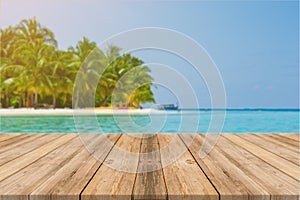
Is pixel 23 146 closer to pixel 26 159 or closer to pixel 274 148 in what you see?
pixel 26 159

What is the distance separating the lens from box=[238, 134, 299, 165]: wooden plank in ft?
7.30

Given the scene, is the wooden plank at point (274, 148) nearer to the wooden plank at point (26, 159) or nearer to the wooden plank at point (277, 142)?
the wooden plank at point (277, 142)

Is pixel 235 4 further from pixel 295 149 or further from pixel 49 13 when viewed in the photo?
pixel 295 149

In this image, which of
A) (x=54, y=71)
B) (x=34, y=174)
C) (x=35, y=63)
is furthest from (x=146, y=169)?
(x=35, y=63)

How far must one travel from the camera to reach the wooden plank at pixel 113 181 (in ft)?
4.57

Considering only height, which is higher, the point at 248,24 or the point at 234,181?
the point at 248,24

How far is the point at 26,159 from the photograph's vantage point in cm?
212

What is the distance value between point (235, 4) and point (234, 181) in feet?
59.7

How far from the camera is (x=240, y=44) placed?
743 inches

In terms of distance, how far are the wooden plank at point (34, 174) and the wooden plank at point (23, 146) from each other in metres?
0.23

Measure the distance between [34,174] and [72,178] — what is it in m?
0.25

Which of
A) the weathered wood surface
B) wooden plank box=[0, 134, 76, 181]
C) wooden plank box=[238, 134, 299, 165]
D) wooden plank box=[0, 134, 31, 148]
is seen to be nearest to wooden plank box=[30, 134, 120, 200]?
the weathered wood surface

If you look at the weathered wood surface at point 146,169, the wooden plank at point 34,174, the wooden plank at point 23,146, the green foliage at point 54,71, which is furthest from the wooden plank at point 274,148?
the green foliage at point 54,71

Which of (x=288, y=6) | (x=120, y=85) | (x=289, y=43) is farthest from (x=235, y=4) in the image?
(x=120, y=85)
